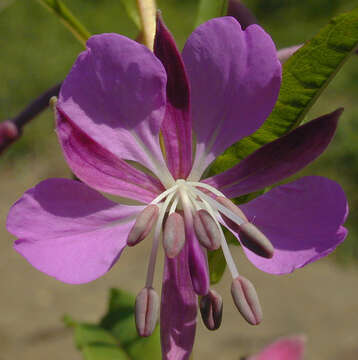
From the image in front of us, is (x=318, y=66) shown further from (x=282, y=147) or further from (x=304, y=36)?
(x=304, y=36)

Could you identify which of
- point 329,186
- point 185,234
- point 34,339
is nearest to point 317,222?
point 329,186

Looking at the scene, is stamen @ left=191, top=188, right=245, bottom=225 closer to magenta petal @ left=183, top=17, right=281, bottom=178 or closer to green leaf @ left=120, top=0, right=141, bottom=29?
magenta petal @ left=183, top=17, right=281, bottom=178

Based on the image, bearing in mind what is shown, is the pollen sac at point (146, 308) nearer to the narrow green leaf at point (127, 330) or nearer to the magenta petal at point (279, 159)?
the magenta petal at point (279, 159)

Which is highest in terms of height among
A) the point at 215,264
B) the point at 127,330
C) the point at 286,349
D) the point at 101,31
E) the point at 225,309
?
the point at 215,264

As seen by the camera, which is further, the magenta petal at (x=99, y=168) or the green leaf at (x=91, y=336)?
the green leaf at (x=91, y=336)

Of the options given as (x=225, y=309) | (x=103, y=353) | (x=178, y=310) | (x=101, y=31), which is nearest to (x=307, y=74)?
(x=178, y=310)

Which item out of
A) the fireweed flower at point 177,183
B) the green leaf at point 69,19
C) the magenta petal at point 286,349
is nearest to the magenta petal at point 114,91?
the fireweed flower at point 177,183

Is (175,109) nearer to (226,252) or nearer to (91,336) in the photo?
(226,252)

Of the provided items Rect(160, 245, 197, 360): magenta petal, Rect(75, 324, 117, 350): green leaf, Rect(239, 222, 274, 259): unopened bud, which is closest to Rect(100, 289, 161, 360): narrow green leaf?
Rect(75, 324, 117, 350): green leaf
